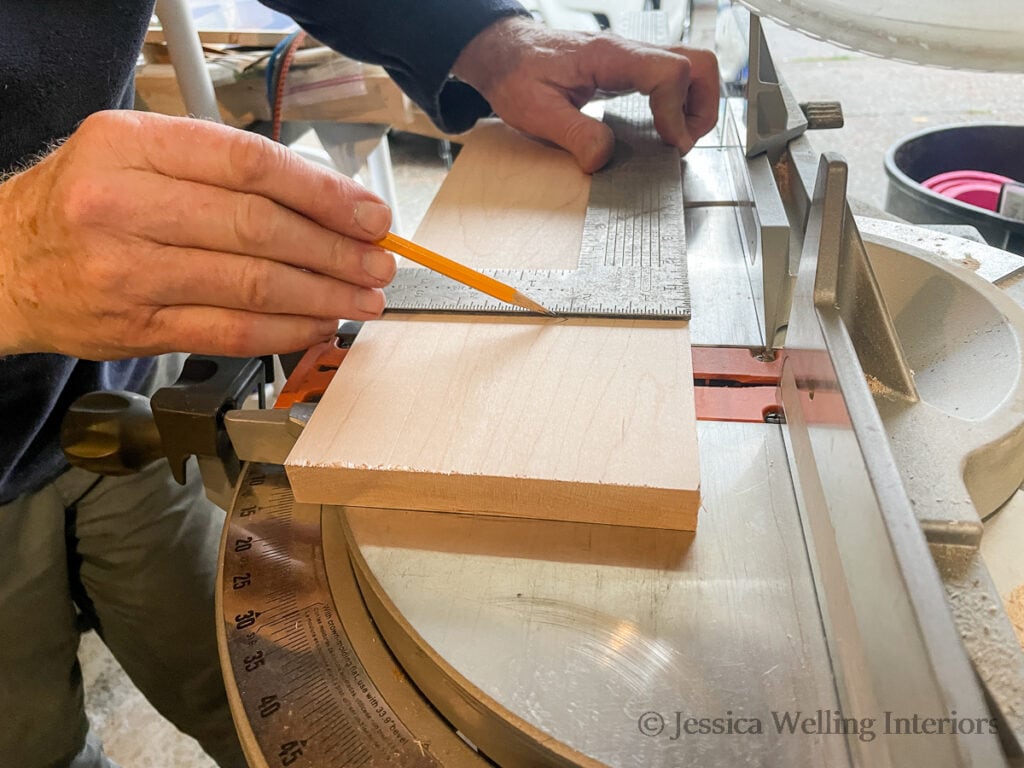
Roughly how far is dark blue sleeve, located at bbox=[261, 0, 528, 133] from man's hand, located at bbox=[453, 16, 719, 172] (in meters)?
0.03

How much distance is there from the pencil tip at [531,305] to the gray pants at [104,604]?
670 mm

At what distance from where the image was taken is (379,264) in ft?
2.33

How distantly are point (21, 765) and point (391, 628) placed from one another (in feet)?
2.66

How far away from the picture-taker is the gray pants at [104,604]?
1.00 m

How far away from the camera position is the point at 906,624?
38 centimetres

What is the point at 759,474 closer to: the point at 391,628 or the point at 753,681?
the point at 753,681

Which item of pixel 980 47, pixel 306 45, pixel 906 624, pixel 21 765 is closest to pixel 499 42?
pixel 306 45

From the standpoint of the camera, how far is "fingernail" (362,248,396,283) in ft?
2.31

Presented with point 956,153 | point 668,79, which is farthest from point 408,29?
point 956,153

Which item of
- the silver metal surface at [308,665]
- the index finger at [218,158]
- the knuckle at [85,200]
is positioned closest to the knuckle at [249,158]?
the index finger at [218,158]

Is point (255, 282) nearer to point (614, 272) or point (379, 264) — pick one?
point (379, 264)

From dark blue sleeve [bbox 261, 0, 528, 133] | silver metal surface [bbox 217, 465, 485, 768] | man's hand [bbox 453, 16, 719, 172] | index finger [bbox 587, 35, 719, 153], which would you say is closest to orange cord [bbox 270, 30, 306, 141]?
dark blue sleeve [bbox 261, 0, 528, 133]

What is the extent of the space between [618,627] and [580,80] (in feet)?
2.83

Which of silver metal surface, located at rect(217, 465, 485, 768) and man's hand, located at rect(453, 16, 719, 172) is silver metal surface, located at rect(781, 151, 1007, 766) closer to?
silver metal surface, located at rect(217, 465, 485, 768)
